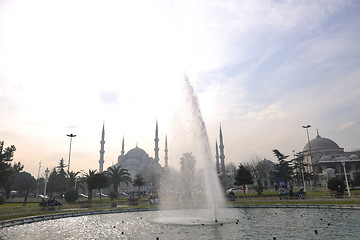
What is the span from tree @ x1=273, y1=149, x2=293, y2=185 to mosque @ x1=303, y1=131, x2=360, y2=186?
13.3 meters

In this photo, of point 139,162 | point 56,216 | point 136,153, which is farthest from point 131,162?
point 56,216

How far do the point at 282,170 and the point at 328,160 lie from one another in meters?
25.8

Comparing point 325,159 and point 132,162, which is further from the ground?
point 132,162

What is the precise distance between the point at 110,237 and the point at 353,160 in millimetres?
71522

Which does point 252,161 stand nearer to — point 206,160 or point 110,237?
point 206,160

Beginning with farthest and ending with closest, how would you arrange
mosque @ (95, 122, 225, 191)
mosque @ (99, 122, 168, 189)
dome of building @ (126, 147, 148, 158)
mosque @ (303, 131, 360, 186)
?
1. dome of building @ (126, 147, 148, 158)
2. mosque @ (99, 122, 168, 189)
3. mosque @ (95, 122, 225, 191)
4. mosque @ (303, 131, 360, 186)

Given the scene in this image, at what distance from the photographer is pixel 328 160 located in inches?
2734

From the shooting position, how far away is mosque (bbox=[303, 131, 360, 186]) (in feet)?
213

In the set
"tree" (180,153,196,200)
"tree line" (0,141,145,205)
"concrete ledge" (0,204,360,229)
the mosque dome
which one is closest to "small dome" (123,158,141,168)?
the mosque dome

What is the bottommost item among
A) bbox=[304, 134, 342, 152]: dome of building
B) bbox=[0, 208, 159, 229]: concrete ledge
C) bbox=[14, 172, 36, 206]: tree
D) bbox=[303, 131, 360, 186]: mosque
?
bbox=[0, 208, 159, 229]: concrete ledge

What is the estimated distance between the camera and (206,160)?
15.7 m

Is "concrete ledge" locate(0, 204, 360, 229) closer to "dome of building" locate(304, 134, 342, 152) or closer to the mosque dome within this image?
"dome of building" locate(304, 134, 342, 152)

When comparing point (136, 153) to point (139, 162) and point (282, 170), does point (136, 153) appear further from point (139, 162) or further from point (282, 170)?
point (282, 170)

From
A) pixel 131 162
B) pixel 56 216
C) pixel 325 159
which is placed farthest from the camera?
pixel 131 162
